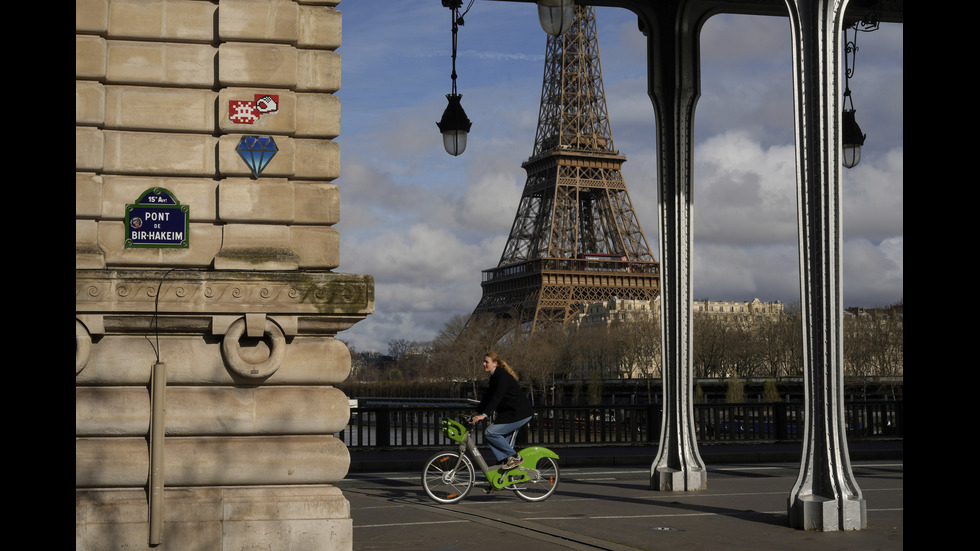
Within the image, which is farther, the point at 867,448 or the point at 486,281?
the point at 486,281

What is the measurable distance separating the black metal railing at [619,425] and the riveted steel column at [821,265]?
405 inches

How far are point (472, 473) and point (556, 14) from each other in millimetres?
6347

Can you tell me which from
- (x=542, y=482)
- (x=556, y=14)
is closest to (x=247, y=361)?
(x=556, y=14)

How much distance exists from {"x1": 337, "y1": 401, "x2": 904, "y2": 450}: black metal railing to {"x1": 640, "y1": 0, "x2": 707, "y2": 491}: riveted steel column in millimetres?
6731

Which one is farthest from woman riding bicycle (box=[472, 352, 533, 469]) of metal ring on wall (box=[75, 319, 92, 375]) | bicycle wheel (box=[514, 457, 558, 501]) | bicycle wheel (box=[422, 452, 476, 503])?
metal ring on wall (box=[75, 319, 92, 375])

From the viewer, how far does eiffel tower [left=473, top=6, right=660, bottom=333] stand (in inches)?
3482

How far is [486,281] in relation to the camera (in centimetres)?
9712

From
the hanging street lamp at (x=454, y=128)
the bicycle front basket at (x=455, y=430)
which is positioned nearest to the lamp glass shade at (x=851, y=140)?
the hanging street lamp at (x=454, y=128)

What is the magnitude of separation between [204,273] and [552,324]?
7976 centimetres

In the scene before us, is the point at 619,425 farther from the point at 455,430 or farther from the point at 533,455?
the point at 455,430

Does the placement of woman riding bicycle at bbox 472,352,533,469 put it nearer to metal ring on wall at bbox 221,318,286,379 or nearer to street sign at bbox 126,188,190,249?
metal ring on wall at bbox 221,318,286,379

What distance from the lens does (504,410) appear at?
1438 cm
